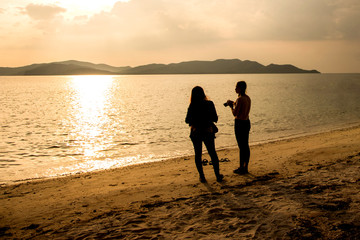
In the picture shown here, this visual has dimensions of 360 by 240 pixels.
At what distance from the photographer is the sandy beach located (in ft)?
14.5

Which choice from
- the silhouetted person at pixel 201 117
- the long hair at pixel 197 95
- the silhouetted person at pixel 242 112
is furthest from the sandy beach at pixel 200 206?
the long hair at pixel 197 95

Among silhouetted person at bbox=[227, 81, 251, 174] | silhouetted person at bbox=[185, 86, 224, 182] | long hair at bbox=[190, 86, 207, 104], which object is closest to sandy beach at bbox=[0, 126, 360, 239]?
silhouetted person at bbox=[227, 81, 251, 174]

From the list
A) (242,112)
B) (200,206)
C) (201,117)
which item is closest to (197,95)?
(201,117)

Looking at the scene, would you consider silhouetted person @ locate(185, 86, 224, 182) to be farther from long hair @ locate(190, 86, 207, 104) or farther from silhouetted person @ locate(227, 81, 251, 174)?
silhouetted person @ locate(227, 81, 251, 174)

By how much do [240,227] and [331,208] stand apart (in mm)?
1723

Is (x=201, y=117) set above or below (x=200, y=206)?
above

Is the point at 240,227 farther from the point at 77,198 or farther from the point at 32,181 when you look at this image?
the point at 32,181

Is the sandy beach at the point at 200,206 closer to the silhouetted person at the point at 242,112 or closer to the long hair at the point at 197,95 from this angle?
the silhouetted person at the point at 242,112

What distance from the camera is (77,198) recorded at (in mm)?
6816

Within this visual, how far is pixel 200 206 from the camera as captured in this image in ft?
17.7

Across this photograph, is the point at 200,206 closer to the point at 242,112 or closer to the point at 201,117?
the point at 201,117

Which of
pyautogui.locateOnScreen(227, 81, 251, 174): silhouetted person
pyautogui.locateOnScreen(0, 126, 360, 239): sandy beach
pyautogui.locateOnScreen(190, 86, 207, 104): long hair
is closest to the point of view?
pyautogui.locateOnScreen(0, 126, 360, 239): sandy beach

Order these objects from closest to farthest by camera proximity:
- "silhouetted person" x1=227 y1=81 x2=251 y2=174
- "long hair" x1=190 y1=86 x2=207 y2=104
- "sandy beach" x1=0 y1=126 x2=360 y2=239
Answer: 1. "sandy beach" x1=0 y1=126 x2=360 y2=239
2. "long hair" x1=190 y1=86 x2=207 y2=104
3. "silhouetted person" x1=227 y1=81 x2=251 y2=174

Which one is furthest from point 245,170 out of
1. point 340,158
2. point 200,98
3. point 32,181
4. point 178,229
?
point 32,181
